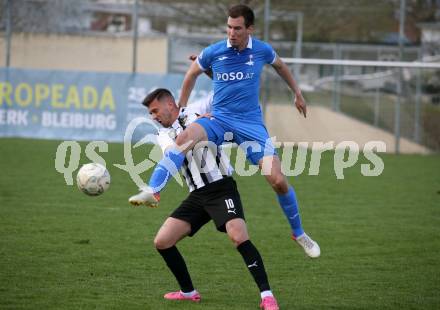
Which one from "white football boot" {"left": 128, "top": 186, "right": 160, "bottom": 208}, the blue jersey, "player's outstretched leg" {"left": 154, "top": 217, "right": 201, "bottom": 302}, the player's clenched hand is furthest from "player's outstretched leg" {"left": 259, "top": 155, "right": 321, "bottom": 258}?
"white football boot" {"left": 128, "top": 186, "right": 160, "bottom": 208}

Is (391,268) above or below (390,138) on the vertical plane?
above

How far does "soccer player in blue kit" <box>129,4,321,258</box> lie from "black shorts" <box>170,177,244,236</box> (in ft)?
1.92

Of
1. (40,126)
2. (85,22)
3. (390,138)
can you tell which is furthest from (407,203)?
(85,22)

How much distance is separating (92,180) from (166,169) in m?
0.59

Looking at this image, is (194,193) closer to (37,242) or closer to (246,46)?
(246,46)

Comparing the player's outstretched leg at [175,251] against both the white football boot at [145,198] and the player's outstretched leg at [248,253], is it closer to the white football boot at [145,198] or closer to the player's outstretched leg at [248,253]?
the player's outstretched leg at [248,253]

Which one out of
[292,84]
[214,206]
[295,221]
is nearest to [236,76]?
[292,84]

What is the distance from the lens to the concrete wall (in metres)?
22.7

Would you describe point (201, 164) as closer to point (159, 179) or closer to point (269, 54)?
point (159, 179)

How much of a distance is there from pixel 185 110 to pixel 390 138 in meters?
14.9

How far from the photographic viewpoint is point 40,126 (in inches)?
837

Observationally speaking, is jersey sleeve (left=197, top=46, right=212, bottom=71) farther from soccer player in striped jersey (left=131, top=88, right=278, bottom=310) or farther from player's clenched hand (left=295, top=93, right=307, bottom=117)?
soccer player in striped jersey (left=131, top=88, right=278, bottom=310)

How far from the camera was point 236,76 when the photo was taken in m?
7.70

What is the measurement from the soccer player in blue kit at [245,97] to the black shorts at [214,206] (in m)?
0.58
